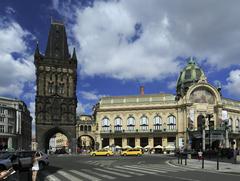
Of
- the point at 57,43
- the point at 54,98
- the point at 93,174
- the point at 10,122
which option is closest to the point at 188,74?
the point at 57,43

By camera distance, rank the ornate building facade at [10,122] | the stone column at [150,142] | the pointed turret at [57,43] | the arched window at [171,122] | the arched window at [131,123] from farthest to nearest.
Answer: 1. the arched window at [131,123]
2. the arched window at [171,122]
3. the stone column at [150,142]
4. the pointed turret at [57,43]
5. the ornate building facade at [10,122]

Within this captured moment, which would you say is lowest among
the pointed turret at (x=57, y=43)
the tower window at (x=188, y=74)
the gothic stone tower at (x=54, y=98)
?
the gothic stone tower at (x=54, y=98)

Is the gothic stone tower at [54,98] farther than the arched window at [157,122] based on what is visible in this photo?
No

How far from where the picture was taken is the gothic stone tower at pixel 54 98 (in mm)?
98625

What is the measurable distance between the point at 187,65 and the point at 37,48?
143 ft

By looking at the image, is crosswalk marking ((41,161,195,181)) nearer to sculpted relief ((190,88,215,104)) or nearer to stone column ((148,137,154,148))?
stone column ((148,137,154,148))

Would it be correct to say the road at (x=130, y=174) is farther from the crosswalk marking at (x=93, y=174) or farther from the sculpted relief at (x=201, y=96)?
the sculpted relief at (x=201, y=96)

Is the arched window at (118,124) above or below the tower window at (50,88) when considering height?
below

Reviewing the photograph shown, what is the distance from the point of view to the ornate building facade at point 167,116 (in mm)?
106000

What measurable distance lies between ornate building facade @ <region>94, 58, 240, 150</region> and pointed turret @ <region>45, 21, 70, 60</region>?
18.3m

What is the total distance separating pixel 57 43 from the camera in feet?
353

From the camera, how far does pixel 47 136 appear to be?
10069 centimetres

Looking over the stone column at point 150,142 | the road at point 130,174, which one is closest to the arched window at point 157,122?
the stone column at point 150,142

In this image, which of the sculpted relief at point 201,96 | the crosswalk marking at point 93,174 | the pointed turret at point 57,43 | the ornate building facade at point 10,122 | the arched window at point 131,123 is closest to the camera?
the crosswalk marking at point 93,174
